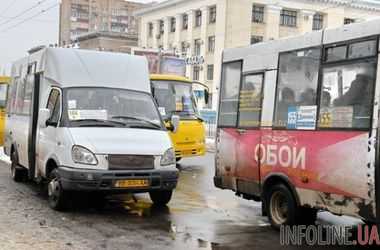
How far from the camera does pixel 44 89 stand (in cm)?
1033

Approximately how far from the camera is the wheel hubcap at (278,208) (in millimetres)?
8125

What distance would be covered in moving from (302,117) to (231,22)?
49.5 meters

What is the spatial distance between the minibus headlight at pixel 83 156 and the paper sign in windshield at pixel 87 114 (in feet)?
2.44

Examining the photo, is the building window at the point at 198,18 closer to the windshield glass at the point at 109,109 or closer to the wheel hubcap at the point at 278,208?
the windshield glass at the point at 109,109

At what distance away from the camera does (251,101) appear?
8.87 metres

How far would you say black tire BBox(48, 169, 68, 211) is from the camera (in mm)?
8855

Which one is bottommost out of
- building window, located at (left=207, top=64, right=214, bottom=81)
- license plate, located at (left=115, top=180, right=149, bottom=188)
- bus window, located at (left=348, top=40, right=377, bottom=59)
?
license plate, located at (left=115, top=180, right=149, bottom=188)

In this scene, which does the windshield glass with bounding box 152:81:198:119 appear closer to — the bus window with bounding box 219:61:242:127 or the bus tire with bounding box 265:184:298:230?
the bus window with bounding box 219:61:242:127

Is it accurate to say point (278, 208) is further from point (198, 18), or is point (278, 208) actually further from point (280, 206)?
point (198, 18)

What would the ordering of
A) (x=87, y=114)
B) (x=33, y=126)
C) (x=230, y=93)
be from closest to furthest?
(x=87, y=114)
(x=230, y=93)
(x=33, y=126)

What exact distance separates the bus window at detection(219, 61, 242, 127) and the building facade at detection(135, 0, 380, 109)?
4539 centimetres

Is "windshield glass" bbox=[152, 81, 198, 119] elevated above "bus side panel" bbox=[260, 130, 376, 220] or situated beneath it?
elevated above

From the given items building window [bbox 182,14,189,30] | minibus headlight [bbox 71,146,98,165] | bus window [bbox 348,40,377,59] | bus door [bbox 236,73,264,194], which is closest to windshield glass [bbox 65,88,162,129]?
minibus headlight [bbox 71,146,98,165]

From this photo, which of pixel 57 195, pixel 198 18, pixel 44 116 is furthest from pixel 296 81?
pixel 198 18
